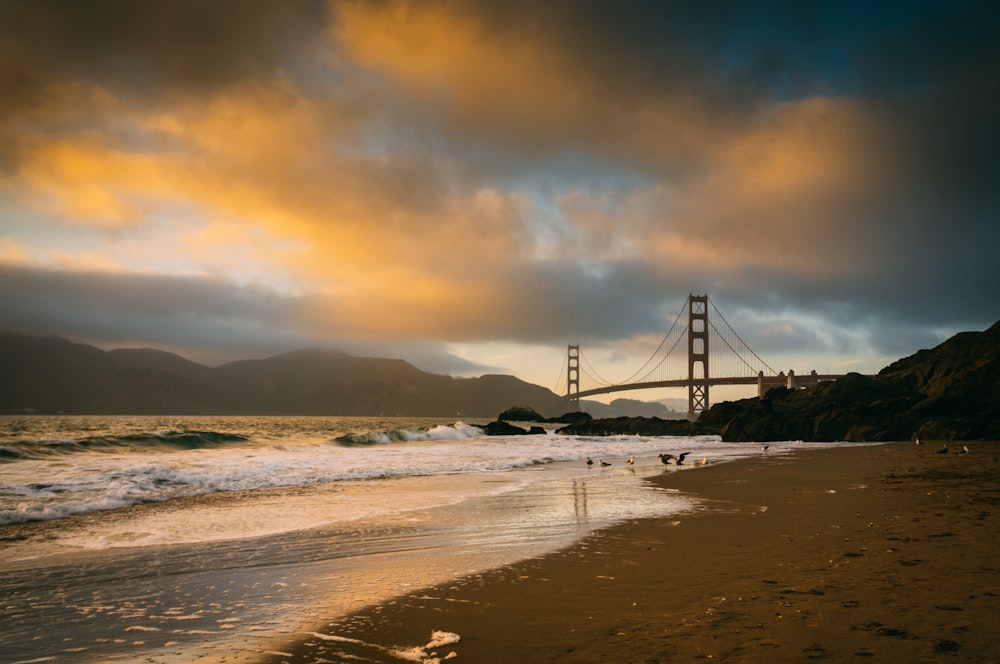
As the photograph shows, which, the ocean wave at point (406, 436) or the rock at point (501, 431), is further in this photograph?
the rock at point (501, 431)

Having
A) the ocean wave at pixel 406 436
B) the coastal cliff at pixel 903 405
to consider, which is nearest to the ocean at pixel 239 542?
the ocean wave at pixel 406 436

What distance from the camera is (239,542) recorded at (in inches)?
309

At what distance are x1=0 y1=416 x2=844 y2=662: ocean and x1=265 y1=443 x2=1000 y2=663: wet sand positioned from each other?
2.10 feet

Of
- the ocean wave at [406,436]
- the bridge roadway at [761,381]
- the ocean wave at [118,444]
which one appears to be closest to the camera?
the ocean wave at [118,444]

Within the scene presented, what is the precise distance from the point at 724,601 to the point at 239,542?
6.16 metres

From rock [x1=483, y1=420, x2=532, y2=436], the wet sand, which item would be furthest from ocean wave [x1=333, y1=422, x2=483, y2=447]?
the wet sand

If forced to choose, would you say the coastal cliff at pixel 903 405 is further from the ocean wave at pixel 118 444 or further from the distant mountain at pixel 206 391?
the distant mountain at pixel 206 391

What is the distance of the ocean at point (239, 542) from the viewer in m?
4.59

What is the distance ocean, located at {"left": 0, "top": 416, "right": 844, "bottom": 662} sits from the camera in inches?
181

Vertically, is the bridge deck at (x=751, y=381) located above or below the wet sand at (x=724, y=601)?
above

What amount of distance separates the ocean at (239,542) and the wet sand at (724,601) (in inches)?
25.2

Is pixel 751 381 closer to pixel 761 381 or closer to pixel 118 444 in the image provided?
pixel 761 381

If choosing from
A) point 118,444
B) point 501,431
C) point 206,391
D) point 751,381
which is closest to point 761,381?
point 751,381

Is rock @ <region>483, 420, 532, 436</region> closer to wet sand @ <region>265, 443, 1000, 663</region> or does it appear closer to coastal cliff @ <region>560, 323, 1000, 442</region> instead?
coastal cliff @ <region>560, 323, 1000, 442</region>
